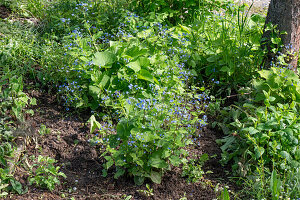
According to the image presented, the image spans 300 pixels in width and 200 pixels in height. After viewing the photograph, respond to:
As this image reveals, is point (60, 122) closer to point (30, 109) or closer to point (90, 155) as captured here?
point (30, 109)

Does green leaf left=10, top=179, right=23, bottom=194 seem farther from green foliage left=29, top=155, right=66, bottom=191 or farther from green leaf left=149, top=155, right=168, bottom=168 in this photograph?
green leaf left=149, top=155, right=168, bottom=168

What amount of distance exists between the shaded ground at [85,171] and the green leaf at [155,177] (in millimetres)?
114

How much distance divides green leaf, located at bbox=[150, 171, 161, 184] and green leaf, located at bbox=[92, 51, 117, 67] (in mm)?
1346

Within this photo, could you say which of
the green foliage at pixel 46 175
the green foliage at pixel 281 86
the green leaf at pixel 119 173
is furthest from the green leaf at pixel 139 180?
Result: the green foliage at pixel 281 86

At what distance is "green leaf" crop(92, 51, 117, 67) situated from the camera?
3885mm

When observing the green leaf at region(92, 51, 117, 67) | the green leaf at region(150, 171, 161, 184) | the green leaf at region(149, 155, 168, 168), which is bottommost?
the green leaf at region(150, 171, 161, 184)

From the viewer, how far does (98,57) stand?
389 cm

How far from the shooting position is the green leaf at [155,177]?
3.22m

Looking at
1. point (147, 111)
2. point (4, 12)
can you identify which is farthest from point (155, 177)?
point (4, 12)

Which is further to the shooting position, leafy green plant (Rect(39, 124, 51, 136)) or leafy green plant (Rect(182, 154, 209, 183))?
leafy green plant (Rect(39, 124, 51, 136))

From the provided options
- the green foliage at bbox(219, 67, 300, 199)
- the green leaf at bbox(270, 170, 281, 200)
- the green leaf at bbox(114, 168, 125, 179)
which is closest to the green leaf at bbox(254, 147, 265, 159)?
the green foliage at bbox(219, 67, 300, 199)

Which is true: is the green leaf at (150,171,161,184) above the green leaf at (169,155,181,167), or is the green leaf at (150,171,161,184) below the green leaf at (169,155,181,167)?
below

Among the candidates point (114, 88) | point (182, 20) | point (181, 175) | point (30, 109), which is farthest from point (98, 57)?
point (182, 20)

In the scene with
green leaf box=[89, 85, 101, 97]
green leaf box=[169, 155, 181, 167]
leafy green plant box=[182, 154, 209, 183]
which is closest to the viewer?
green leaf box=[169, 155, 181, 167]
